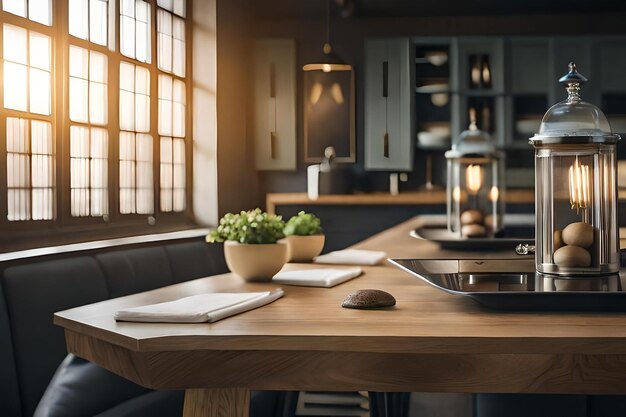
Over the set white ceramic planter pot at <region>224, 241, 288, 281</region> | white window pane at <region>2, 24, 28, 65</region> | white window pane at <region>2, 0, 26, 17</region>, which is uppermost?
white window pane at <region>2, 0, 26, 17</region>

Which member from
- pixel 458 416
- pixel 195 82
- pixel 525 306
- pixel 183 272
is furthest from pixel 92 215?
pixel 525 306

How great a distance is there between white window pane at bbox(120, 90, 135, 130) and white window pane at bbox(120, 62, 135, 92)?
4cm

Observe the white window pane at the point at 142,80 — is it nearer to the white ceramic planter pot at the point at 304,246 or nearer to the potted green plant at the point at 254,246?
the white ceramic planter pot at the point at 304,246

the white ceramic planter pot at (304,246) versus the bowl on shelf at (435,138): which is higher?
the bowl on shelf at (435,138)

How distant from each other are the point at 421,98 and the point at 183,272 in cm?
479

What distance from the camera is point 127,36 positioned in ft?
16.6

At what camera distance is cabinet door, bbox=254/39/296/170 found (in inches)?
303

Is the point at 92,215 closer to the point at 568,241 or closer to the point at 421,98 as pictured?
the point at 568,241

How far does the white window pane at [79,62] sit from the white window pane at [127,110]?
513 millimetres

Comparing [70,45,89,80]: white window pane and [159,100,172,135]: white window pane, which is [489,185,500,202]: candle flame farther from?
[159,100,172,135]: white window pane

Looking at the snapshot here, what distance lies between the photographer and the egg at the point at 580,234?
1458mm

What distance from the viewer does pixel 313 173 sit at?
748 cm

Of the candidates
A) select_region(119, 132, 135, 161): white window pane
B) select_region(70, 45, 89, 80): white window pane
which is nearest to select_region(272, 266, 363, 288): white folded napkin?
select_region(70, 45, 89, 80): white window pane

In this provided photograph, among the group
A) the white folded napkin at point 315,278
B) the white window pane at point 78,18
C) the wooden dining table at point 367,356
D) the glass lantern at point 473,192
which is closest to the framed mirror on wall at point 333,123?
the white window pane at point 78,18
